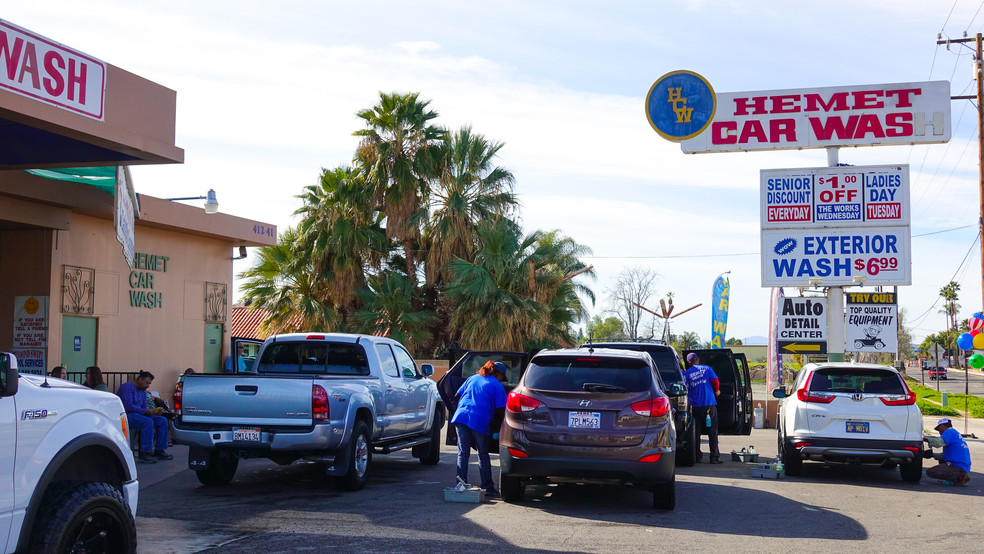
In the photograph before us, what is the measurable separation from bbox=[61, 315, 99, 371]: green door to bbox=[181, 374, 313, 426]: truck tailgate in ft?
21.5

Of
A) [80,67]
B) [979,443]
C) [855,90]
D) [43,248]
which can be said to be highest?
[855,90]

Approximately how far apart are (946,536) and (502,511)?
4252 mm

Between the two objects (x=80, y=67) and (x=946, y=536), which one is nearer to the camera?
(x=946, y=536)

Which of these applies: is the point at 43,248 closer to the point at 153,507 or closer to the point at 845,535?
the point at 153,507

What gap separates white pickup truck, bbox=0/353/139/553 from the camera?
4.97m

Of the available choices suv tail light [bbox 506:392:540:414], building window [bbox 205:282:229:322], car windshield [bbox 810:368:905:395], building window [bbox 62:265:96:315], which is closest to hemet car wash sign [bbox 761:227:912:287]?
car windshield [bbox 810:368:905:395]

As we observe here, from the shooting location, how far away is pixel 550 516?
30.5 ft

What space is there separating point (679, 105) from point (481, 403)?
11675 millimetres

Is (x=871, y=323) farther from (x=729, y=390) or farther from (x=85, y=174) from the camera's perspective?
(x=85, y=174)

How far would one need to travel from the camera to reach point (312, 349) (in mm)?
12297

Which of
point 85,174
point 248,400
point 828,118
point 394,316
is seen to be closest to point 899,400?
point 248,400

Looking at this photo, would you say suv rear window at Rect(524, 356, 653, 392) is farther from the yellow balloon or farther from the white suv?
the yellow balloon

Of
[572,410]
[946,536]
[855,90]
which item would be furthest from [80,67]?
A: [855,90]

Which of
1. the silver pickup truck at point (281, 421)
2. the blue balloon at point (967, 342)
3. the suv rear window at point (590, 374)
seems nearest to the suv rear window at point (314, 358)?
the silver pickup truck at point (281, 421)
